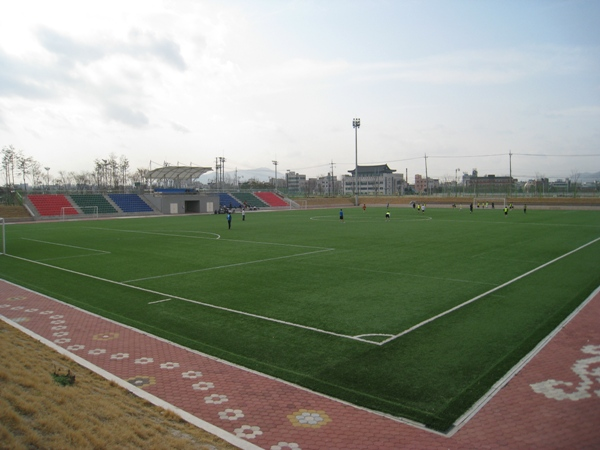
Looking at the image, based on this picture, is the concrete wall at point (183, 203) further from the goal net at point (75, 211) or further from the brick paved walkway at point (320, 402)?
the brick paved walkway at point (320, 402)

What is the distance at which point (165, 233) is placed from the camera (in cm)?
3644

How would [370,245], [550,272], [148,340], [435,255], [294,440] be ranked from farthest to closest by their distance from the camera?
1. [370,245]
2. [435,255]
3. [550,272]
4. [148,340]
5. [294,440]

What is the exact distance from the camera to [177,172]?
234ft

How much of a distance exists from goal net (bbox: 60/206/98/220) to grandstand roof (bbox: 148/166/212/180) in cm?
1154

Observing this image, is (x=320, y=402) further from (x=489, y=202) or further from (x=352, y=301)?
(x=489, y=202)

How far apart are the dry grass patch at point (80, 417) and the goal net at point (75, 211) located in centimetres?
5472

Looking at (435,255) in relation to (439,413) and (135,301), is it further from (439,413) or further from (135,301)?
(439,413)

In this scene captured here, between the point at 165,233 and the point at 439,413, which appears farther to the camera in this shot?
the point at 165,233

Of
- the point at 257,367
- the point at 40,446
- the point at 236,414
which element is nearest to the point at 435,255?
the point at 257,367

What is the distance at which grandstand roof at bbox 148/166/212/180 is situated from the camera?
7056 centimetres

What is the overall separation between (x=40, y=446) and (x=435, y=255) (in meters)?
20.8

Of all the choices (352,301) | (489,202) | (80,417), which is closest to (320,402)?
(80,417)

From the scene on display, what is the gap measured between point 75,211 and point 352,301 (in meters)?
55.5

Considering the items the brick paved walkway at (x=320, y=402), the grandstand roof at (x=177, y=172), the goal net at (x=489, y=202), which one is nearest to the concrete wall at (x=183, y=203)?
the grandstand roof at (x=177, y=172)
